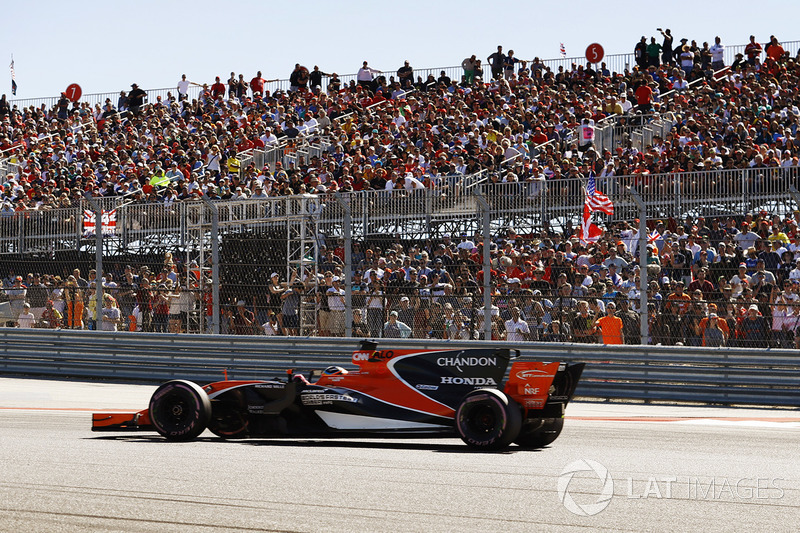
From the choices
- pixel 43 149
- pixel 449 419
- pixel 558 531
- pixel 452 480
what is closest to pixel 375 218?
pixel 449 419

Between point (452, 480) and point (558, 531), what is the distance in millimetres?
1605

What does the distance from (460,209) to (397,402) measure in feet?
26.6

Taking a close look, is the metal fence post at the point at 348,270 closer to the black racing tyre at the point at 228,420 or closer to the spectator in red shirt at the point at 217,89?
the black racing tyre at the point at 228,420

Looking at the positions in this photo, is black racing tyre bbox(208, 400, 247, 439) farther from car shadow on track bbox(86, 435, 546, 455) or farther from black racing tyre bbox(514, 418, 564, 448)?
black racing tyre bbox(514, 418, 564, 448)

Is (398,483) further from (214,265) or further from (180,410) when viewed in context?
(214,265)

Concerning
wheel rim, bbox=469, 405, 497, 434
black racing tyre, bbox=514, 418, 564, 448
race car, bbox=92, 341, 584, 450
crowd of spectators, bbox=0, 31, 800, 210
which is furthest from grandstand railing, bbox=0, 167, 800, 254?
wheel rim, bbox=469, 405, 497, 434

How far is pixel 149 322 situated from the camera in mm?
16469

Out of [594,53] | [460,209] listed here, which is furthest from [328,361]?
[594,53]

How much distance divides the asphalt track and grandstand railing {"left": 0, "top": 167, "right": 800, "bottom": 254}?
5899 mm

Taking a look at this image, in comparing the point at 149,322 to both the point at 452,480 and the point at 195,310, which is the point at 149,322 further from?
the point at 452,480

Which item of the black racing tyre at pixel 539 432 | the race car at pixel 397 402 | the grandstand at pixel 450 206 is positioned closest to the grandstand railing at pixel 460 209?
the grandstand at pixel 450 206

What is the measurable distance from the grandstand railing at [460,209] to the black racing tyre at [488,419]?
22.2 ft

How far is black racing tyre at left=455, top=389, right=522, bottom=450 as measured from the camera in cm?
833

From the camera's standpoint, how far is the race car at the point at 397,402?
8.53m
